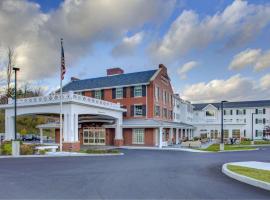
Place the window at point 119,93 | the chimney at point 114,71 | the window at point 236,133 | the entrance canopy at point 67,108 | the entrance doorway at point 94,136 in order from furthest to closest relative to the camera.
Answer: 1. the window at point 236,133
2. the chimney at point 114,71
3. the window at point 119,93
4. the entrance doorway at point 94,136
5. the entrance canopy at point 67,108

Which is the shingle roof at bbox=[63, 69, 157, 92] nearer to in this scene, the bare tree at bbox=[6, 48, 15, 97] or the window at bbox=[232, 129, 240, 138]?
the bare tree at bbox=[6, 48, 15, 97]

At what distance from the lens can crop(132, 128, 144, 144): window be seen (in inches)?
1501

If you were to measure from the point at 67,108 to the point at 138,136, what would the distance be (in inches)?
522

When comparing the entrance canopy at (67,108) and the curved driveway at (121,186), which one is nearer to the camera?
the curved driveway at (121,186)

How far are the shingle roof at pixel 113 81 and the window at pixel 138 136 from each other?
6.89m

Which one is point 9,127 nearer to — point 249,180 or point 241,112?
point 249,180

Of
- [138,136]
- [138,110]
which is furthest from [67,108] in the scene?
[138,110]

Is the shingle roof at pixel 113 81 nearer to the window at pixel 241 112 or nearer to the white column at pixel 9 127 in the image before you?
the white column at pixel 9 127

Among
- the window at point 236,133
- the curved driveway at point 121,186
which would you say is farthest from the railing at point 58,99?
the window at point 236,133

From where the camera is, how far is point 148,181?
11.7 meters

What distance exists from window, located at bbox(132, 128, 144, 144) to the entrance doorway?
4.44 meters

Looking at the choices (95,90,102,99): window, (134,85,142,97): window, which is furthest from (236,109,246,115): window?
(95,90,102,99): window

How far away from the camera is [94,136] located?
4069 centimetres

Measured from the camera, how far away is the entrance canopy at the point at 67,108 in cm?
2769
